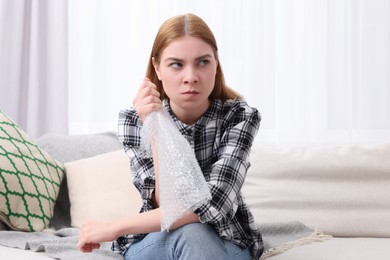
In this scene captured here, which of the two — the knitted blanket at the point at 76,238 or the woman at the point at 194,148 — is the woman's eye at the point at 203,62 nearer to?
the woman at the point at 194,148

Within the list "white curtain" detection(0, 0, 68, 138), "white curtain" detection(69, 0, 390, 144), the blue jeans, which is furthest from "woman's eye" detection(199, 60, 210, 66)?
"white curtain" detection(0, 0, 68, 138)

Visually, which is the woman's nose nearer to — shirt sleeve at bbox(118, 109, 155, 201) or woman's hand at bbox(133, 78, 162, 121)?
woman's hand at bbox(133, 78, 162, 121)

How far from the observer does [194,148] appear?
1708mm

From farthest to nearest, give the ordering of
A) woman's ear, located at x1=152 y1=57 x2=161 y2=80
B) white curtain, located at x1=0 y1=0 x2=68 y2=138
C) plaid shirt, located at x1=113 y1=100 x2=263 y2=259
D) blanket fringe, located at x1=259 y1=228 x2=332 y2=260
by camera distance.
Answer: white curtain, located at x1=0 y1=0 x2=68 y2=138, blanket fringe, located at x1=259 y1=228 x2=332 y2=260, woman's ear, located at x1=152 y1=57 x2=161 y2=80, plaid shirt, located at x1=113 y1=100 x2=263 y2=259

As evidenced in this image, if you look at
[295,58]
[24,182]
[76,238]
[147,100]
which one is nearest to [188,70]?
[147,100]

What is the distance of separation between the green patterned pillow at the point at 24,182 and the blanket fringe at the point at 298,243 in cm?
74

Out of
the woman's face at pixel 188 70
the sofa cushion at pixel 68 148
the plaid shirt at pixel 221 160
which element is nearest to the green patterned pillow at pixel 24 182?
the sofa cushion at pixel 68 148

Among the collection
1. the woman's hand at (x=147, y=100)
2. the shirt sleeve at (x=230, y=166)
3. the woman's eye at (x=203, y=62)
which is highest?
the woman's eye at (x=203, y=62)

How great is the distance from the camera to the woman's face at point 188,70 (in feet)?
5.28

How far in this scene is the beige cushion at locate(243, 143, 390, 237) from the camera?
2.17 metres

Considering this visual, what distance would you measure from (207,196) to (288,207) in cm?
81

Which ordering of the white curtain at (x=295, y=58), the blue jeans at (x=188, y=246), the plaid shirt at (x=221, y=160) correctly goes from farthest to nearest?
the white curtain at (x=295, y=58)
the plaid shirt at (x=221, y=160)
the blue jeans at (x=188, y=246)

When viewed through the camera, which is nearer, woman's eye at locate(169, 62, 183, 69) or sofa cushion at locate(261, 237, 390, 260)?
woman's eye at locate(169, 62, 183, 69)

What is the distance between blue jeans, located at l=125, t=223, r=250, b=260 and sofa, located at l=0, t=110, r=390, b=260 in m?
0.56
